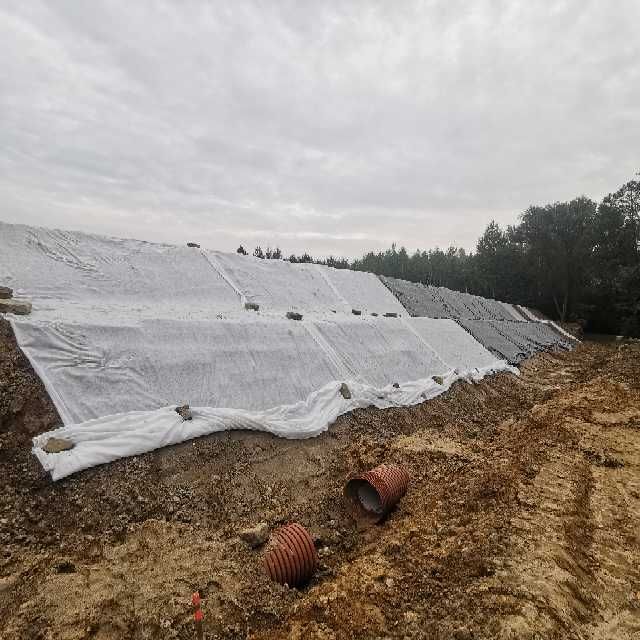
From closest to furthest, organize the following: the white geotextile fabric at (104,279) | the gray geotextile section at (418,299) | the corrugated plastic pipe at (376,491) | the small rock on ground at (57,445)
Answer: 1. the small rock on ground at (57,445)
2. the corrugated plastic pipe at (376,491)
3. the white geotextile fabric at (104,279)
4. the gray geotextile section at (418,299)

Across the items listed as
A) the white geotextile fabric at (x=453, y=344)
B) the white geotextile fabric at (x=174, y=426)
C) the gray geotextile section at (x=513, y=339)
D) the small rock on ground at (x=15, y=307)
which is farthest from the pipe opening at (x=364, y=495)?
the gray geotextile section at (x=513, y=339)

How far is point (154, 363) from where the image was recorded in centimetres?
698

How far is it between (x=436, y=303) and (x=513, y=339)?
416cm

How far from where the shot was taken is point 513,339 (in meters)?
20.6

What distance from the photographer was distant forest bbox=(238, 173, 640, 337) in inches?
1164

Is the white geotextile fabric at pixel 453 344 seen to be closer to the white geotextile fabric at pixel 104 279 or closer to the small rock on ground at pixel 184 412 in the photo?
the white geotextile fabric at pixel 104 279

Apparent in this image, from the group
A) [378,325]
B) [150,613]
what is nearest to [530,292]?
[378,325]

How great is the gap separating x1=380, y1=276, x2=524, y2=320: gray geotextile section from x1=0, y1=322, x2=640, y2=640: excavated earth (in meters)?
10.9

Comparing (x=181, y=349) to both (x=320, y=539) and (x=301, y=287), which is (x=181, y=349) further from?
(x=301, y=287)

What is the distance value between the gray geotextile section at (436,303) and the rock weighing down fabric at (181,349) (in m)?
4.95

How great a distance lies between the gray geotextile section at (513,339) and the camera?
58.4ft

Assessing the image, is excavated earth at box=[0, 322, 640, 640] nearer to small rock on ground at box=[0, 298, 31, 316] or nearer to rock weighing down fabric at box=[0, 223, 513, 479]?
rock weighing down fabric at box=[0, 223, 513, 479]

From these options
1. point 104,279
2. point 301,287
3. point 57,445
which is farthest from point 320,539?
point 301,287

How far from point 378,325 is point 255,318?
4624 mm
